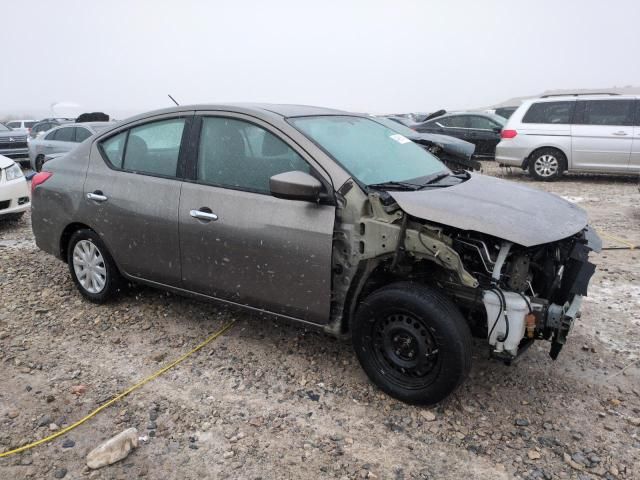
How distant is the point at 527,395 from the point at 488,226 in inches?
44.7

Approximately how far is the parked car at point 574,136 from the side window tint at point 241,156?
8546 millimetres

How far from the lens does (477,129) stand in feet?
43.2

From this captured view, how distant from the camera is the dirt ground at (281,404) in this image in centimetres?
250

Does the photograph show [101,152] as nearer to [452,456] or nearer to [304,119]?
[304,119]

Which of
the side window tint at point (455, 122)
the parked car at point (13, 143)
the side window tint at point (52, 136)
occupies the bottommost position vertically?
the parked car at point (13, 143)

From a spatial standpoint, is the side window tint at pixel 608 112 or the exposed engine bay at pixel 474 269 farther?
the side window tint at pixel 608 112

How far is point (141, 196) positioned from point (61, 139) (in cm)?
977

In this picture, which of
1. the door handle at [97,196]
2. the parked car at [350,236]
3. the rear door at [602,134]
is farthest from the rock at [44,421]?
the rear door at [602,134]

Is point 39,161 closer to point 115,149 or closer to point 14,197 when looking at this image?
point 14,197

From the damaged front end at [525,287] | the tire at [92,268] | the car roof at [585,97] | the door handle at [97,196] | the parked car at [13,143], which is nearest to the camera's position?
the damaged front end at [525,287]

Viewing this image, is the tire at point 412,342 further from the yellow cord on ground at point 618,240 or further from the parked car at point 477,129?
the parked car at point 477,129

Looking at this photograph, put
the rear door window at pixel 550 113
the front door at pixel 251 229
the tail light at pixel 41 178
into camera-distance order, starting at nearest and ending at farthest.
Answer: the front door at pixel 251 229, the tail light at pixel 41 178, the rear door window at pixel 550 113

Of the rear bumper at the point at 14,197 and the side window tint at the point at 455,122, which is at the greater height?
the side window tint at the point at 455,122

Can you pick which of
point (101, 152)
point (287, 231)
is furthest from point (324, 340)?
point (101, 152)
